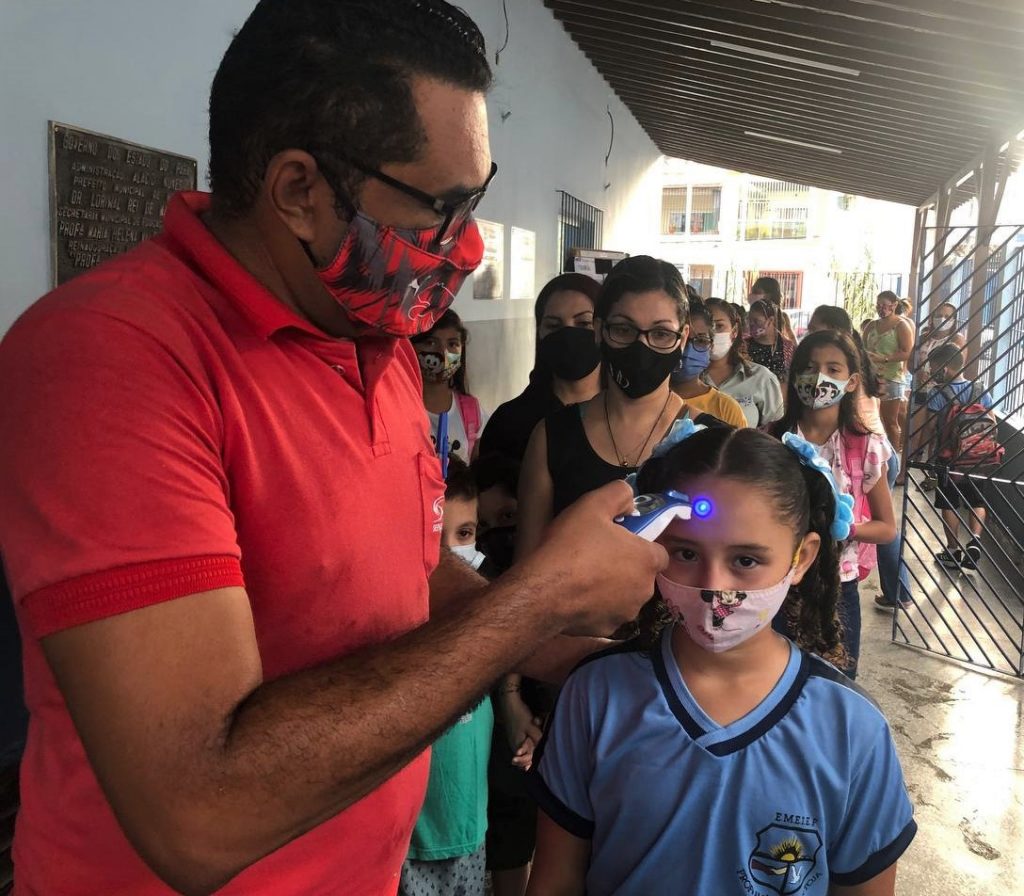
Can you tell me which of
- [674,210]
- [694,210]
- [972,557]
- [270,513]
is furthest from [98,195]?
[674,210]

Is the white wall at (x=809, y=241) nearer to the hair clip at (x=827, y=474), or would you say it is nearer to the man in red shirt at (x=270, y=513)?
the hair clip at (x=827, y=474)

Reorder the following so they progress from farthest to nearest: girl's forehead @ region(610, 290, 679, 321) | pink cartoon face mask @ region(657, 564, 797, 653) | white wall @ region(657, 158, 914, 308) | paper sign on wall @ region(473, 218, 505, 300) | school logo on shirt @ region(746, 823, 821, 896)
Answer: white wall @ region(657, 158, 914, 308) < paper sign on wall @ region(473, 218, 505, 300) < girl's forehead @ region(610, 290, 679, 321) < pink cartoon face mask @ region(657, 564, 797, 653) < school logo on shirt @ region(746, 823, 821, 896)

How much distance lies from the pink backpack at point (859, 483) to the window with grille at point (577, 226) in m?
3.85

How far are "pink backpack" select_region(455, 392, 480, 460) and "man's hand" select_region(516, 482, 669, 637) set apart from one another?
7.89ft

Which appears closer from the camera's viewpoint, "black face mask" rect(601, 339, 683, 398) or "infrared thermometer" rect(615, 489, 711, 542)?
"infrared thermometer" rect(615, 489, 711, 542)

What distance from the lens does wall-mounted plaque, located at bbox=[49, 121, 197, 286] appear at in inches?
86.9

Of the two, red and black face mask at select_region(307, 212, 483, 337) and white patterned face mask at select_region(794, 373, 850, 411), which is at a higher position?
red and black face mask at select_region(307, 212, 483, 337)

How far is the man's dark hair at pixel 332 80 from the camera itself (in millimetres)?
953

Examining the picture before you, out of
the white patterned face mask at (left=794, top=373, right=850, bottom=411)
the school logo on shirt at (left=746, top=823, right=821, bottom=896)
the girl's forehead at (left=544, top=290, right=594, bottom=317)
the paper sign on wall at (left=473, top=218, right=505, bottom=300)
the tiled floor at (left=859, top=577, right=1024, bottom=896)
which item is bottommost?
→ the tiled floor at (left=859, top=577, right=1024, bottom=896)

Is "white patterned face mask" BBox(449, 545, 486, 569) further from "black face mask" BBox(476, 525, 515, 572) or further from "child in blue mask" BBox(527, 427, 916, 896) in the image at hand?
"child in blue mask" BBox(527, 427, 916, 896)

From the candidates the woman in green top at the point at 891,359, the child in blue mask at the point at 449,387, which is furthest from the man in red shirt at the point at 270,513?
the woman in green top at the point at 891,359

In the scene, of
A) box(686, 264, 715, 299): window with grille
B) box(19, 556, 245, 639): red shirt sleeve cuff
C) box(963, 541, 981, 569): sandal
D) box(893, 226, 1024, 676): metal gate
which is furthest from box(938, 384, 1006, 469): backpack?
box(686, 264, 715, 299): window with grille

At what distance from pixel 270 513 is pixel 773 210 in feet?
105

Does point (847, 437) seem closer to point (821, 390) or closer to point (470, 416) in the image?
point (821, 390)
